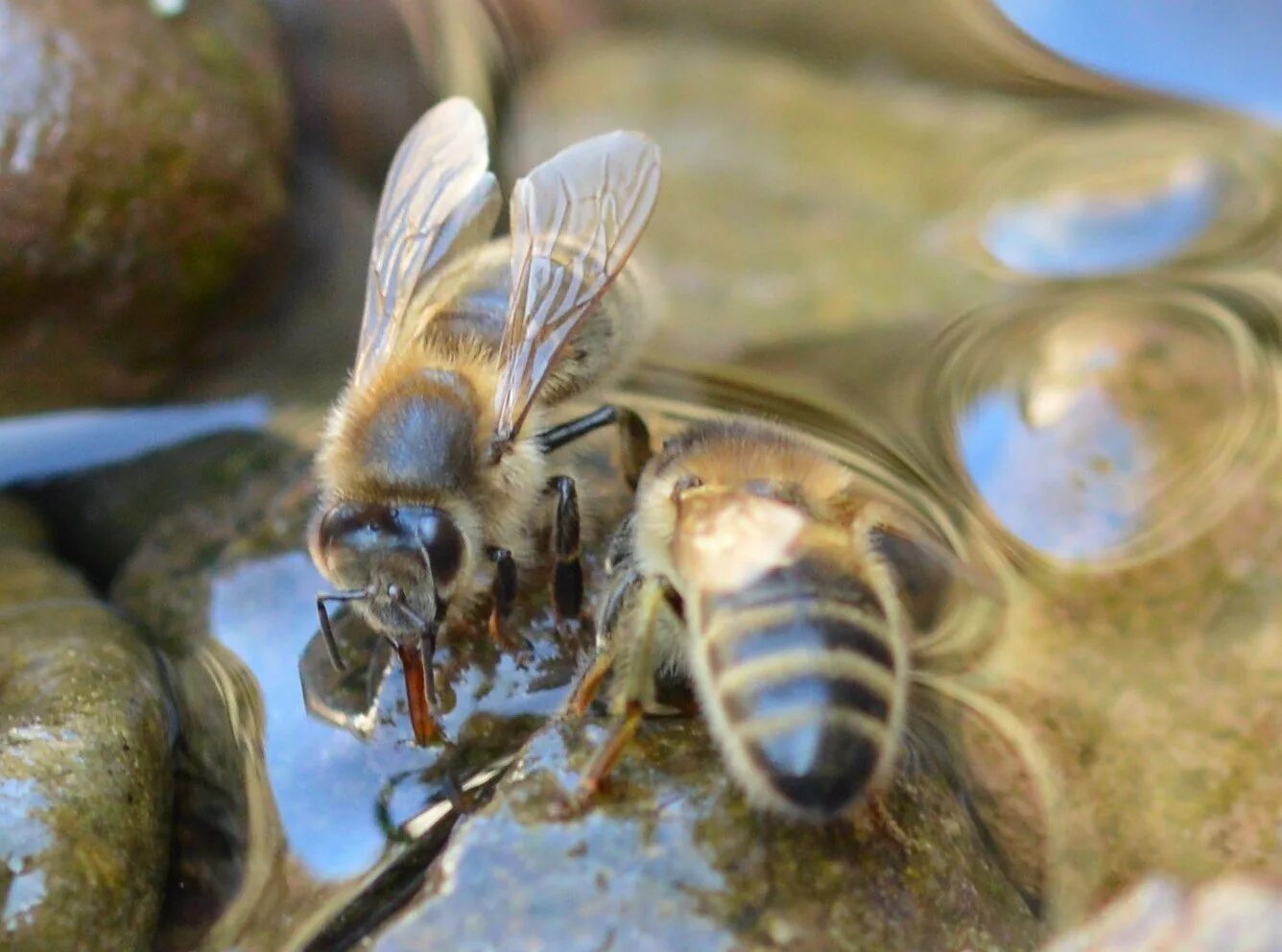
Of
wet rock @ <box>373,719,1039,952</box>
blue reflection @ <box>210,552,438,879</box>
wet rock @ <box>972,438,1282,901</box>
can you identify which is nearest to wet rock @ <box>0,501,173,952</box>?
blue reflection @ <box>210,552,438,879</box>

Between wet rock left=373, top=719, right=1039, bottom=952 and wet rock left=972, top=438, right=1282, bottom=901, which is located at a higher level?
wet rock left=373, top=719, right=1039, bottom=952

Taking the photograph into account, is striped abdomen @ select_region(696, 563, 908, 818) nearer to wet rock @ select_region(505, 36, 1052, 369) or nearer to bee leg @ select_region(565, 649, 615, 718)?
bee leg @ select_region(565, 649, 615, 718)

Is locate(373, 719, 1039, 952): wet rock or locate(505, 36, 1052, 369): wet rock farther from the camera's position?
locate(505, 36, 1052, 369): wet rock

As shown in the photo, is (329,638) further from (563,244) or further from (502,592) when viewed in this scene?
(563,244)

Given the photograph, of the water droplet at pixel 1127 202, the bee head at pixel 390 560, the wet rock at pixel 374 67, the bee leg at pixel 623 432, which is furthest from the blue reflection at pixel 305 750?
the water droplet at pixel 1127 202

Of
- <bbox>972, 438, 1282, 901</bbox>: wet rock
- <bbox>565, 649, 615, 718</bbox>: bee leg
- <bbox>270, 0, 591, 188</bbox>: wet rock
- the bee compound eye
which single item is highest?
<bbox>270, 0, 591, 188</bbox>: wet rock

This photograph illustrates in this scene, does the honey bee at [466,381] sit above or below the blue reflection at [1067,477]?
above

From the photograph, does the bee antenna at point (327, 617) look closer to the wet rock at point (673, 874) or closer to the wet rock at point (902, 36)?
the wet rock at point (673, 874)
